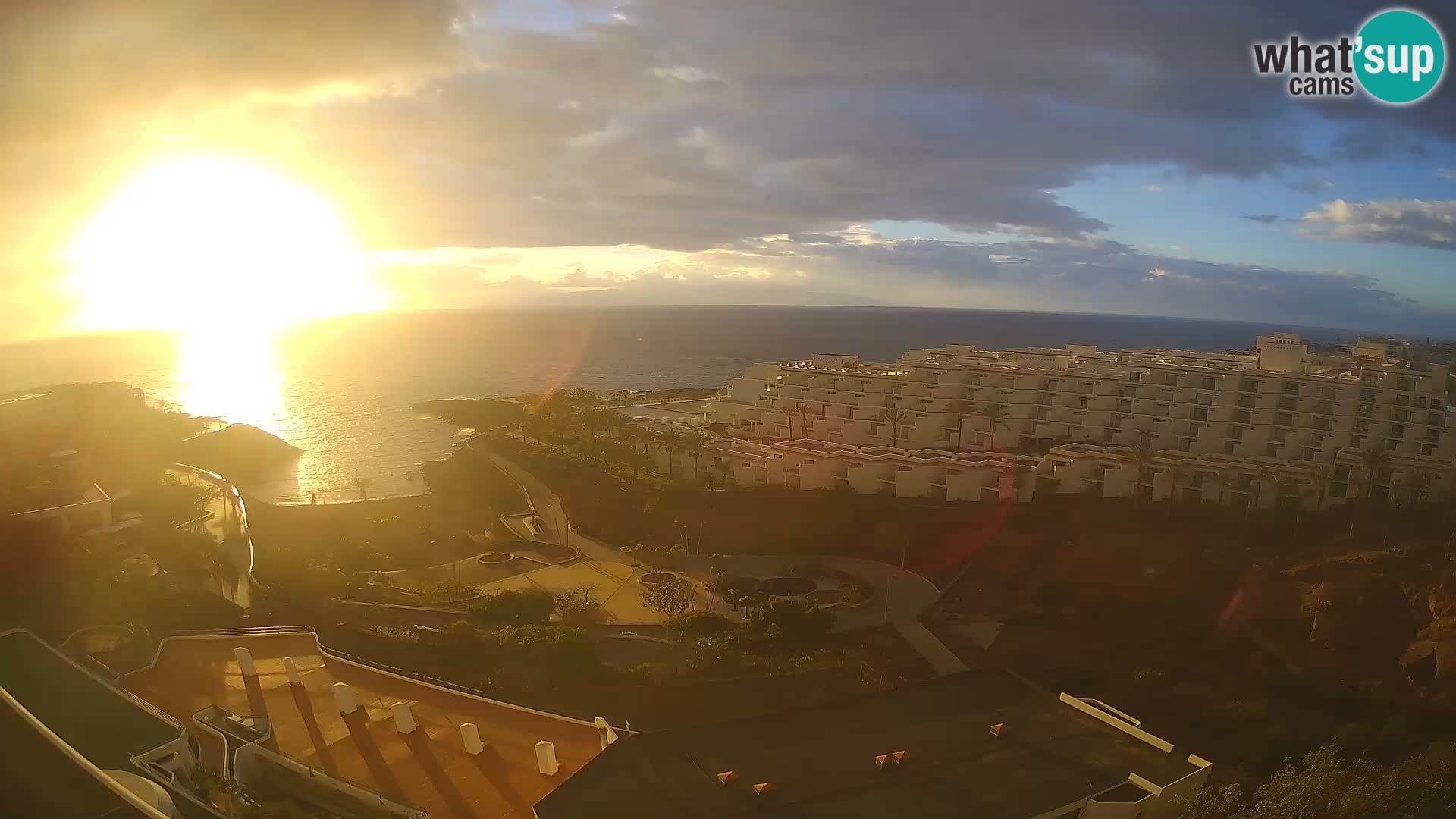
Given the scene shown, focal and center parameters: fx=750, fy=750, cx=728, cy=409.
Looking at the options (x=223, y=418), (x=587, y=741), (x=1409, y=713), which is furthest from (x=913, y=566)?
(x=223, y=418)

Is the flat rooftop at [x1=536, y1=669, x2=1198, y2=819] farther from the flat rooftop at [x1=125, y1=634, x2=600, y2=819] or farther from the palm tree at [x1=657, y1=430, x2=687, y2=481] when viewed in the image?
the palm tree at [x1=657, y1=430, x2=687, y2=481]

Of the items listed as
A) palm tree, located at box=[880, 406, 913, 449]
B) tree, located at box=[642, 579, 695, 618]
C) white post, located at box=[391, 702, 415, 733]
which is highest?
palm tree, located at box=[880, 406, 913, 449]

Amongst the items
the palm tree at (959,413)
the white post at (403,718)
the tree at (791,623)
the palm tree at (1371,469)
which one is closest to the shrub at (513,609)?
the tree at (791,623)

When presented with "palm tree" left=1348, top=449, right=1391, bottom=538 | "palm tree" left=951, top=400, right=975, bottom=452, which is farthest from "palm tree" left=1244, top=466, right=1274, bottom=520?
"palm tree" left=951, top=400, right=975, bottom=452

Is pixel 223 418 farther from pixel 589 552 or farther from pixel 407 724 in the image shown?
pixel 407 724

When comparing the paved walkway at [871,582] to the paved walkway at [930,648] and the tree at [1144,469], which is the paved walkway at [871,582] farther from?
the tree at [1144,469]

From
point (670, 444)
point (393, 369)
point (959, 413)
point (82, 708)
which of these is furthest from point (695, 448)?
point (393, 369)
